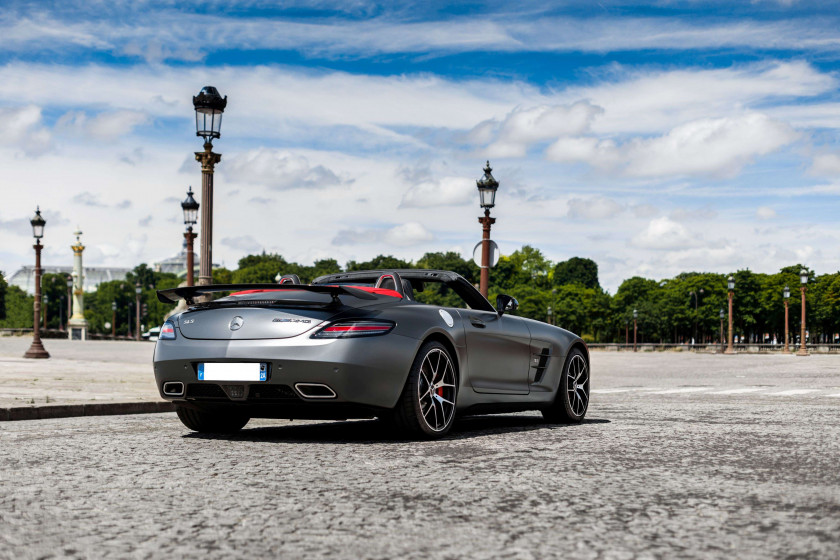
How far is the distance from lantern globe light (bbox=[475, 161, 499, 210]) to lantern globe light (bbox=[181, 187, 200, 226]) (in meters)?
11.7

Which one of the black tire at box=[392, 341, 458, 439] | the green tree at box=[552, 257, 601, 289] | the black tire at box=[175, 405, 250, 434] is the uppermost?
the green tree at box=[552, 257, 601, 289]

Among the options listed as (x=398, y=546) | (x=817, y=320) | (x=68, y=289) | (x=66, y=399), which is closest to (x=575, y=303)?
(x=817, y=320)

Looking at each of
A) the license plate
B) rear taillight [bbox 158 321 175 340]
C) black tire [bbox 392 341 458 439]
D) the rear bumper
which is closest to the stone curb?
rear taillight [bbox 158 321 175 340]

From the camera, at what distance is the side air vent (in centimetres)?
880

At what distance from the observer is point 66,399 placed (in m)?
11.4

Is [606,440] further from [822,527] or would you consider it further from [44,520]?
[44,520]

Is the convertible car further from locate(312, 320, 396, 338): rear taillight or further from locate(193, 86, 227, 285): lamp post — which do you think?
locate(193, 86, 227, 285): lamp post

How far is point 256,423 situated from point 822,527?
6.51 metres

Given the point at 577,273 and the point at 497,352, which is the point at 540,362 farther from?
the point at 577,273

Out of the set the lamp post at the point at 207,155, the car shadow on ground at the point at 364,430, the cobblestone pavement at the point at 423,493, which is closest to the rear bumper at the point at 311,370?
the cobblestone pavement at the point at 423,493

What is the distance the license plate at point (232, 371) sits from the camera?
22.9ft

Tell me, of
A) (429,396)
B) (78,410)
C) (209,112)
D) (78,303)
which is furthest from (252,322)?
(78,303)

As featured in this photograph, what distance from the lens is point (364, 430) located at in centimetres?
834

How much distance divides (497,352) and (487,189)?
11.1m
